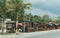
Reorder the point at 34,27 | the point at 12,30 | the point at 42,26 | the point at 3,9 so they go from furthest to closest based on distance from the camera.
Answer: the point at 42,26 < the point at 34,27 < the point at 12,30 < the point at 3,9

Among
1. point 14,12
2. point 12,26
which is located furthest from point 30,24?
point 14,12

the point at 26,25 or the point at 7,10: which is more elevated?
the point at 7,10

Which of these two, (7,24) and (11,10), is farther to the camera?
(7,24)

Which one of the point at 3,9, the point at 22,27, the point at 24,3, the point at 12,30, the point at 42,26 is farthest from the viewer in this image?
the point at 42,26

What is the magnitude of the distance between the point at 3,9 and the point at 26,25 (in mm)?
16417

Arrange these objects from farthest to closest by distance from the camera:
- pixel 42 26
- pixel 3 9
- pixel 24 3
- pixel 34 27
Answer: pixel 42 26 < pixel 34 27 < pixel 24 3 < pixel 3 9

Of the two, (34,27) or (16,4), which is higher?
(16,4)

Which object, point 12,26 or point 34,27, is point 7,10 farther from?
point 34,27

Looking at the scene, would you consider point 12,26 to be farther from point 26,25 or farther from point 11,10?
point 11,10

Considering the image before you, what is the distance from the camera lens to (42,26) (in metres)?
64.2

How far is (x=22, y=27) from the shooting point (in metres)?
54.2

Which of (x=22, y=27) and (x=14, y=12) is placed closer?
(x=14, y=12)

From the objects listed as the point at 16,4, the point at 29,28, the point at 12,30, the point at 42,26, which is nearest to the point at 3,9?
the point at 16,4

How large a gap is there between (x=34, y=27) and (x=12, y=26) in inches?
377
